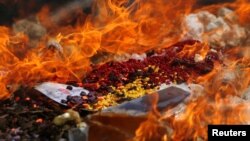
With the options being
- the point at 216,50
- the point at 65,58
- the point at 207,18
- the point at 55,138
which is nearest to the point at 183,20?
the point at 207,18

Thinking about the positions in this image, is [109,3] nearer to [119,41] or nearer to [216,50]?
[119,41]

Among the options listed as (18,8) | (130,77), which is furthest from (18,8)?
(130,77)

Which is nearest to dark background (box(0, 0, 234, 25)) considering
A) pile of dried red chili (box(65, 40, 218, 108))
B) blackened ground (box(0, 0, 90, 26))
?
blackened ground (box(0, 0, 90, 26))

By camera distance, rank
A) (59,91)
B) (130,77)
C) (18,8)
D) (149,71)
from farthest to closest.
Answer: (18,8)
(149,71)
(130,77)
(59,91)

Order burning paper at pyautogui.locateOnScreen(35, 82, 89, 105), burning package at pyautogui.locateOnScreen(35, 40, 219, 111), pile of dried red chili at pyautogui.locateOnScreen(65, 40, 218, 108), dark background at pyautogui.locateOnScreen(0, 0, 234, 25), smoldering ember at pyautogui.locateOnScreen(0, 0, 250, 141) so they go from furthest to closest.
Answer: dark background at pyautogui.locateOnScreen(0, 0, 234, 25)
pile of dried red chili at pyautogui.locateOnScreen(65, 40, 218, 108)
burning package at pyautogui.locateOnScreen(35, 40, 219, 111)
burning paper at pyautogui.locateOnScreen(35, 82, 89, 105)
smoldering ember at pyautogui.locateOnScreen(0, 0, 250, 141)

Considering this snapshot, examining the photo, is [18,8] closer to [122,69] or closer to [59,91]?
[122,69]

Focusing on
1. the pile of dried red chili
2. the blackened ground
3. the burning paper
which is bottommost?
the burning paper

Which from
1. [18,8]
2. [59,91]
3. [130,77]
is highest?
[18,8]

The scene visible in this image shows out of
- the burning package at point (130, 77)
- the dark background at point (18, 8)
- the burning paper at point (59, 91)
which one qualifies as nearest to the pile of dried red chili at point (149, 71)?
the burning package at point (130, 77)

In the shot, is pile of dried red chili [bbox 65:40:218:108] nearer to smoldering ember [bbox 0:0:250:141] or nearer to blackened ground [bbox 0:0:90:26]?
smoldering ember [bbox 0:0:250:141]
